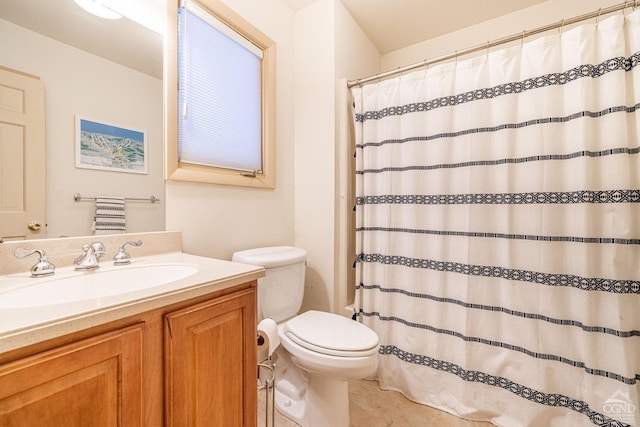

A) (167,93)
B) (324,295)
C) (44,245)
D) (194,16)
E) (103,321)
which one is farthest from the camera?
(324,295)

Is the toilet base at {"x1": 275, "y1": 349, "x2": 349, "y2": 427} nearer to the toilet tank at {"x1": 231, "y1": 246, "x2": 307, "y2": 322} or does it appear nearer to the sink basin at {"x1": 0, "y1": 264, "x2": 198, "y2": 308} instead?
the toilet tank at {"x1": 231, "y1": 246, "x2": 307, "y2": 322}

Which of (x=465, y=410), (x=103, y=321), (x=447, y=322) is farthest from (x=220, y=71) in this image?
(x=465, y=410)

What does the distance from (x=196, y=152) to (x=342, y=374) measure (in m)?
1.18

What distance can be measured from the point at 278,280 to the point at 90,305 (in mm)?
853

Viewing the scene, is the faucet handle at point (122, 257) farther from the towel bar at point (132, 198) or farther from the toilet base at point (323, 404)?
the toilet base at point (323, 404)

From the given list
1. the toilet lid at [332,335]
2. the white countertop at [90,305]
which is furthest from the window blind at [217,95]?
the toilet lid at [332,335]

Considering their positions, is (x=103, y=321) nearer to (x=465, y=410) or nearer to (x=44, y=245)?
(x=44, y=245)

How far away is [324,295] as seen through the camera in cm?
170

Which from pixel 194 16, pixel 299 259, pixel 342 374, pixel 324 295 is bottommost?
pixel 342 374

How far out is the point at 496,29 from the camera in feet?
6.15

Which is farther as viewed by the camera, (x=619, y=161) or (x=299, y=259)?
(x=299, y=259)

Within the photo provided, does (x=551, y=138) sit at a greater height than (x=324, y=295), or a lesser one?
greater

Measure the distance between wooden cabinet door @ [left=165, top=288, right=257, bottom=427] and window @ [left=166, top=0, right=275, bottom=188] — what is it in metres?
0.70

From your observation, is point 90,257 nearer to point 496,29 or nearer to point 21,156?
point 21,156
